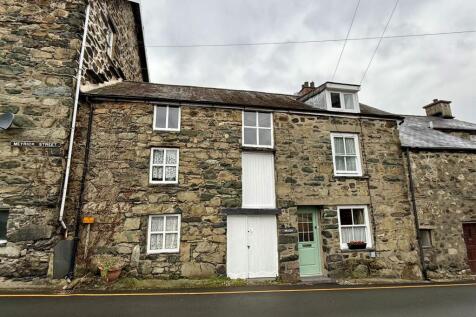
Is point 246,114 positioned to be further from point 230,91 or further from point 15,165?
point 15,165

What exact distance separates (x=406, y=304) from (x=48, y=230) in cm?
960

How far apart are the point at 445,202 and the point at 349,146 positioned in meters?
5.22

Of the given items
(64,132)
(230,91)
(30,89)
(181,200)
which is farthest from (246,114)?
(30,89)

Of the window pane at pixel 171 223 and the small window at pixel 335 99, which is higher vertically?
the small window at pixel 335 99

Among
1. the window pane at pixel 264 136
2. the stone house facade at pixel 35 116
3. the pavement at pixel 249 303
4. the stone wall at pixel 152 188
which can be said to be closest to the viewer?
the pavement at pixel 249 303

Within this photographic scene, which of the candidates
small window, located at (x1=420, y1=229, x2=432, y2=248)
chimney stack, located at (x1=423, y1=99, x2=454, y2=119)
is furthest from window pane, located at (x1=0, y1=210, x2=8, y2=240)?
chimney stack, located at (x1=423, y1=99, x2=454, y2=119)

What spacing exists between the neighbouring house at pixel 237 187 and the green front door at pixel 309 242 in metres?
0.04

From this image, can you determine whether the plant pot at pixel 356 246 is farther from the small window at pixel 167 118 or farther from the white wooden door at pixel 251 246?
the small window at pixel 167 118

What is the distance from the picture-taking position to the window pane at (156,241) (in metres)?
9.22

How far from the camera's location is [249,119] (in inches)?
435

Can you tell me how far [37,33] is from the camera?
9219mm

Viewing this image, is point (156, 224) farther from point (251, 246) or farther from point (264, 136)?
point (264, 136)

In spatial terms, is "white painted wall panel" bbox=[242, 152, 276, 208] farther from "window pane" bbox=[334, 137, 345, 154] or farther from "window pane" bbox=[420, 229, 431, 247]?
"window pane" bbox=[420, 229, 431, 247]

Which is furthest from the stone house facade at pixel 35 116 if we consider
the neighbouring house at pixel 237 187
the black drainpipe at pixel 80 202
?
the neighbouring house at pixel 237 187
